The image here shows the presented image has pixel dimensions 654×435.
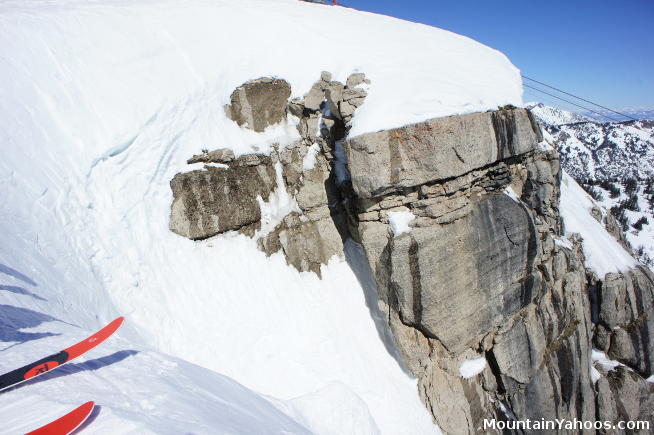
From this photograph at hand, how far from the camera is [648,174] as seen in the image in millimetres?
112688

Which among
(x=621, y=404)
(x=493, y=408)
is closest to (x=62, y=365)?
(x=493, y=408)

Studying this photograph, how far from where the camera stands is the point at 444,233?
27.5 ft

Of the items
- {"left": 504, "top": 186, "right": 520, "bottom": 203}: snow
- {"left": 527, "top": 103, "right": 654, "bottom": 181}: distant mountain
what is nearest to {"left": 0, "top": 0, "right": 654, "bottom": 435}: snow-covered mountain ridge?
{"left": 504, "top": 186, "right": 520, "bottom": 203}: snow

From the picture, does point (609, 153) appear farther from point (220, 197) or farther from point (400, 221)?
point (220, 197)

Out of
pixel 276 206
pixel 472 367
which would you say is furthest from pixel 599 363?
pixel 276 206

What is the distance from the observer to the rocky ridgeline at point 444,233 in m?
8.27

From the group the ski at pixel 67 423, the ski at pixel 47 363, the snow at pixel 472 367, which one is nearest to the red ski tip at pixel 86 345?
the ski at pixel 47 363

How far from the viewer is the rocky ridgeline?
8.27m

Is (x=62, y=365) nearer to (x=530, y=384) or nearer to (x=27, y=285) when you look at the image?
(x=27, y=285)

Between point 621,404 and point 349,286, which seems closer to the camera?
point 349,286

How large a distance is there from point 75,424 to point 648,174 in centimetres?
15790

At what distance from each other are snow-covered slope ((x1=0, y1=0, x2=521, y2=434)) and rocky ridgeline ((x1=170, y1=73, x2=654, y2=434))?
55 centimetres

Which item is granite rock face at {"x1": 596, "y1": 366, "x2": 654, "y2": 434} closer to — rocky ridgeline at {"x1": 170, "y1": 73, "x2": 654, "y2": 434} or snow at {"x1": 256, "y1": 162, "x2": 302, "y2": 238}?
rocky ridgeline at {"x1": 170, "y1": 73, "x2": 654, "y2": 434}

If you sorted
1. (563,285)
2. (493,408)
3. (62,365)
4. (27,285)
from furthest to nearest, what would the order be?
(563,285)
(493,408)
(27,285)
(62,365)
